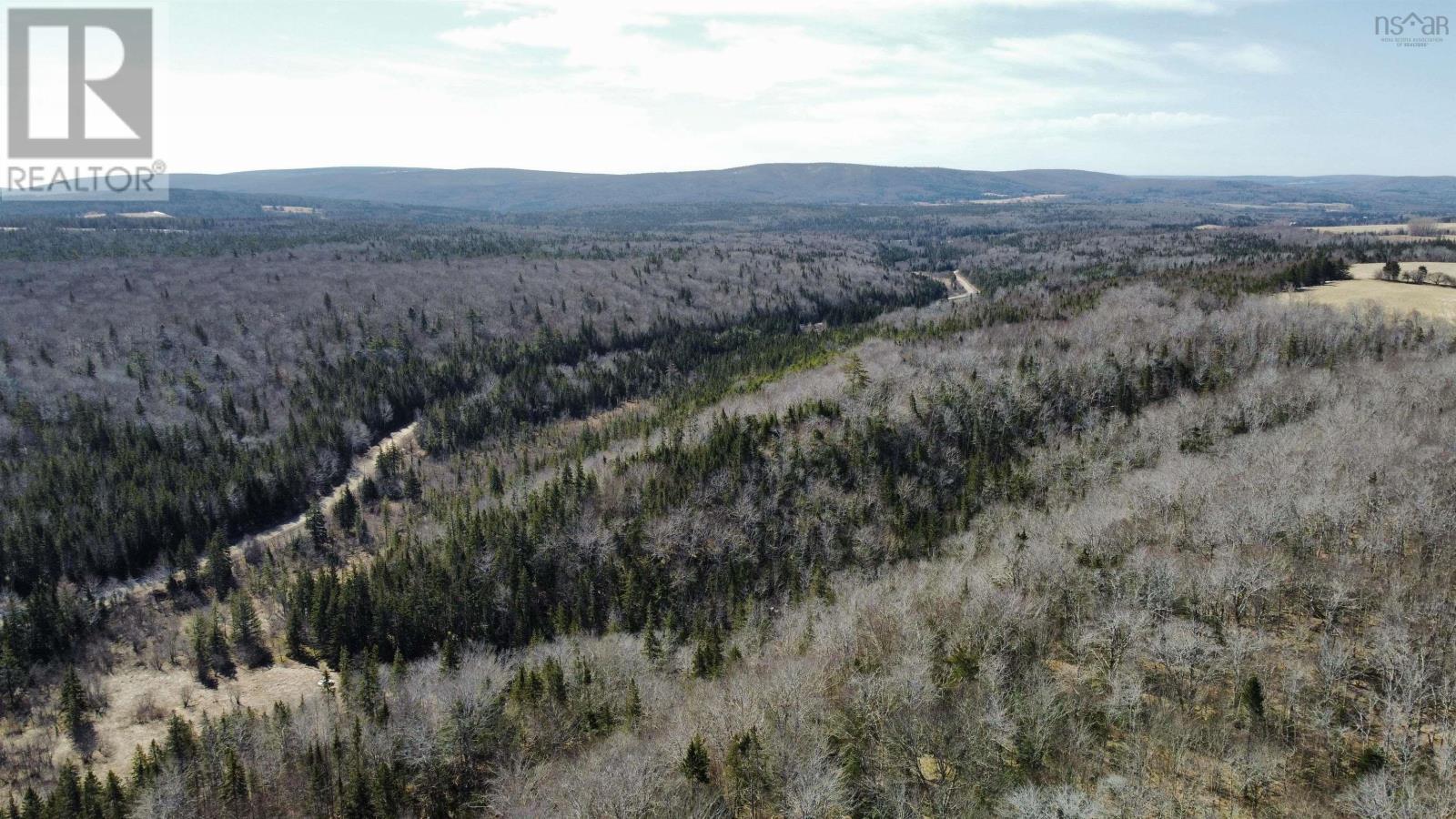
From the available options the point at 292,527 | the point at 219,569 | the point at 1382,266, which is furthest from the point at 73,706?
the point at 1382,266

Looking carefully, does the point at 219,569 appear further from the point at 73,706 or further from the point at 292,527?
the point at 73,706

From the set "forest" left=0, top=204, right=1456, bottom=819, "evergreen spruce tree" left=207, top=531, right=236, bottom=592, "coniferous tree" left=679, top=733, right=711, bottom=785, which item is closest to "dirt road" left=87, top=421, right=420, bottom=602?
"forest" left=0, top=204, right=1456, bottom=819

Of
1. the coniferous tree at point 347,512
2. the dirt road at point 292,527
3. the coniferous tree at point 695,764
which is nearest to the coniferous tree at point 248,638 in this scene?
the dirt road at point 292,527

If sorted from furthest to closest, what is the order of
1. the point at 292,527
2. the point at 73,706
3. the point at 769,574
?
the point at 292,527
the point at 769,574
the point at 73,706

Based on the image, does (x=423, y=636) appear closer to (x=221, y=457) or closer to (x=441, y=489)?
A: (x=441, y=489)

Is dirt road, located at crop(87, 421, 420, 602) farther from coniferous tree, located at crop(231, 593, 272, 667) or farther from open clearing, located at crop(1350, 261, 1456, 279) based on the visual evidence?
open clearing, located at crop(1350, 261, 1456, 279)

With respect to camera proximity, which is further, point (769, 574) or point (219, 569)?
point (219, 569)
